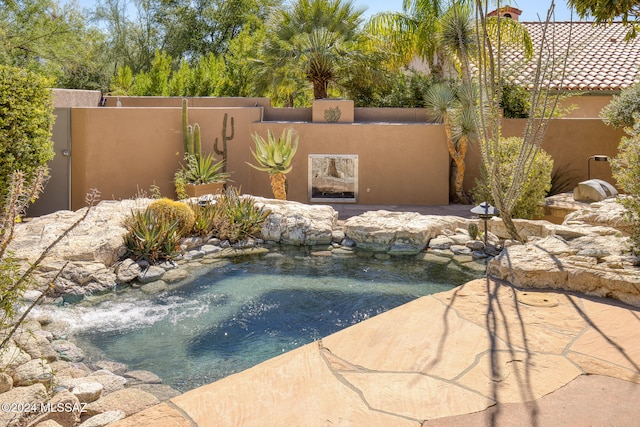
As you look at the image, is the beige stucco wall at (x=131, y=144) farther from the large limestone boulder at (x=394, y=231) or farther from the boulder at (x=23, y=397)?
the boulder at (x=23, y=397)

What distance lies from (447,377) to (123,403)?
7.66ft

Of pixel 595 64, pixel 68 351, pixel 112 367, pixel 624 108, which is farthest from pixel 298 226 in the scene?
pixel 595 64

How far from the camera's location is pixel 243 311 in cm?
718

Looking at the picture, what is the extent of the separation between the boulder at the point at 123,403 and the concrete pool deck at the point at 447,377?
Result: 1.11m

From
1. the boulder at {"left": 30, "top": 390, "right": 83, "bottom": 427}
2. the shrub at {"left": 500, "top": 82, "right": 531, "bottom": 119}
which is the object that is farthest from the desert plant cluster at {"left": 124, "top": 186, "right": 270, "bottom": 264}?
the shrub at {"left": 500, "top": 82, "right": 531, "bottom": 119}

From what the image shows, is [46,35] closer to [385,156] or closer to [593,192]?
[385,156]

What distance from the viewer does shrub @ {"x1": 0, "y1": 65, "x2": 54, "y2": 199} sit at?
9867 millimetres

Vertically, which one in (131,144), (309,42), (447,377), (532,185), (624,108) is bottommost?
(447,377)

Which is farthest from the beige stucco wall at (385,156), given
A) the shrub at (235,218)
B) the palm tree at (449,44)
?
the shrub at (235,218)

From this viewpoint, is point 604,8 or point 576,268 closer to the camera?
point 576,268

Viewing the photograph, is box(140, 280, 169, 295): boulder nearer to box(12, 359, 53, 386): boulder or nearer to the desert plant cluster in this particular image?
the desert plant cluster

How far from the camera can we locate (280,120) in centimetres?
1576

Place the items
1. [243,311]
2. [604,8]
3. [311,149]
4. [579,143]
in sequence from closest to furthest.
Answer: [604,8] < [243,311] < [579,143] < [311,149]

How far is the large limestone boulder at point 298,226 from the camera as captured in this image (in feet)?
35.1
